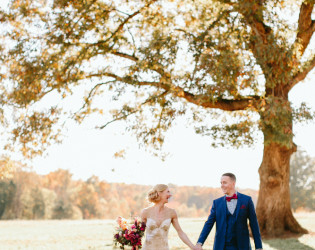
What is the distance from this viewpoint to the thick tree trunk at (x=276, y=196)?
17.9 m

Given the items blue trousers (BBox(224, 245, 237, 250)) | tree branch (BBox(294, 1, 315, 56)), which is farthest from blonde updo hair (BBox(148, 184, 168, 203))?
tree branch (BBox(294, 1, 315, 56))

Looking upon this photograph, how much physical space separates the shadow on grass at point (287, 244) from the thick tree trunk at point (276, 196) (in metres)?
1.48

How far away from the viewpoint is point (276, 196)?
59.2ft

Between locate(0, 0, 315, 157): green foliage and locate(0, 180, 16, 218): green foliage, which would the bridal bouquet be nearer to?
locate(0, 0, 315, 157): green foliage

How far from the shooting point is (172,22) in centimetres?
1973

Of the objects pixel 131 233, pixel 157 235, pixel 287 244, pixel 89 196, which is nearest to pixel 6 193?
pixel 89 196

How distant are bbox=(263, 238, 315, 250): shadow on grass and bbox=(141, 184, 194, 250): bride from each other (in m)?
8.99

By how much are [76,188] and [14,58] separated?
2138 inches

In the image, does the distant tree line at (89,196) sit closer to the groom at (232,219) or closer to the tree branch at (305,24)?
the tree branch at (305,24)

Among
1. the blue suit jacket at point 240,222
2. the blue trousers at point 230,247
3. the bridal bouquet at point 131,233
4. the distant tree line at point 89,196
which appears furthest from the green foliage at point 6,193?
the blue trousers at point 230,247

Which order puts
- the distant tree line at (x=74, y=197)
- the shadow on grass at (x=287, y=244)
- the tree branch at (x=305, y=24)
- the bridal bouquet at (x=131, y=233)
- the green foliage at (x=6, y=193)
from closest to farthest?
1. the bridal bouquet at (x=131, y=233)
2. the shadow on grass at (x=287, y=244)
3. the tree branch at (x=305, y=24)
4. the green foliage at (x=6, y=193)
5. the distant tree line at (x=74, y=197)

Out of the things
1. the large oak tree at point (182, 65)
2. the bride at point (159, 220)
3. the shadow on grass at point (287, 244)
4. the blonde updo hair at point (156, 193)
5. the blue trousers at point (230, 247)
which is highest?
the large oak tree at point (182, 65)

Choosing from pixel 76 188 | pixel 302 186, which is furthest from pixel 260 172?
pixel 76 188

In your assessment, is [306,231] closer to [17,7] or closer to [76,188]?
[17,7]
